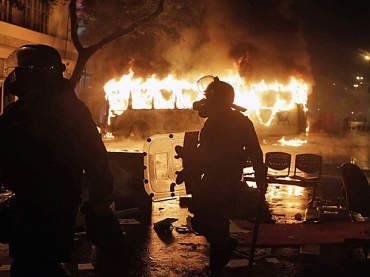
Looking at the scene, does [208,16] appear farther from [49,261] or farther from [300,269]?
[49,261]

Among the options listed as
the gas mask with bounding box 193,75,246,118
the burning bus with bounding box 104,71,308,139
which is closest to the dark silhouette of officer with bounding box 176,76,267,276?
the gas mask with bounding box 193,75,246,118

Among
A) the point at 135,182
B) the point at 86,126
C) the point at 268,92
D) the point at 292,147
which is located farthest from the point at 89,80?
the point at 86,126

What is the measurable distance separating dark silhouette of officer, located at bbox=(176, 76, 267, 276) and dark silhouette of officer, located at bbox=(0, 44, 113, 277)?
2070 millimetres

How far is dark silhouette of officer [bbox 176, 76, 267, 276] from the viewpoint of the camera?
516 cm

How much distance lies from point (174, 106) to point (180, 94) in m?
1.52

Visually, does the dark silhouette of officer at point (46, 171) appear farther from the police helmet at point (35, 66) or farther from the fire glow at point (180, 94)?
the fire glow at point (180, 94)

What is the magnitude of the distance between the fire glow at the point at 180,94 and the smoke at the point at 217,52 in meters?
0.58

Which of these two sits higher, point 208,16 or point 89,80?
point 208,16

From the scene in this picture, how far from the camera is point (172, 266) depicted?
5.91 metres

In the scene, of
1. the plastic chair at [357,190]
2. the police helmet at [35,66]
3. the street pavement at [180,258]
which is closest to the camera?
the police helmet at [35,66]

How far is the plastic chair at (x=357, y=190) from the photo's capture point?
6.08m

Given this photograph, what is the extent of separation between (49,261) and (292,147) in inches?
804

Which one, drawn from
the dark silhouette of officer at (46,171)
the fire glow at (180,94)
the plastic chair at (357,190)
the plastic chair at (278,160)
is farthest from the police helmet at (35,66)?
the fire glow at (180,94)

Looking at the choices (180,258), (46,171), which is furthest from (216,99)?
(46,171)
